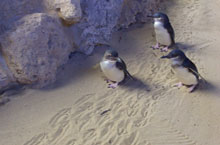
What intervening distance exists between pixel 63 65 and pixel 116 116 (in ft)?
5.00

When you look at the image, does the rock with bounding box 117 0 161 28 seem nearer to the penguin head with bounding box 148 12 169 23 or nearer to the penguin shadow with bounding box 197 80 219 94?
the penguin head with bounding box 148 12 169 23

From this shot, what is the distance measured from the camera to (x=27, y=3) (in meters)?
5.14

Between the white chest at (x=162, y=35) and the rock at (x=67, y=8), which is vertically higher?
the rock at (x=67, y=8)

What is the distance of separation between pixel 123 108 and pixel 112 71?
674 millimetres

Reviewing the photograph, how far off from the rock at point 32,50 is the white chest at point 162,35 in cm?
205

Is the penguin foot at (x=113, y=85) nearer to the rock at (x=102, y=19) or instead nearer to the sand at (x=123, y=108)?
the sand at (x=123, y=108)

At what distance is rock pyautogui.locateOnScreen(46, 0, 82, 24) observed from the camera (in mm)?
4961

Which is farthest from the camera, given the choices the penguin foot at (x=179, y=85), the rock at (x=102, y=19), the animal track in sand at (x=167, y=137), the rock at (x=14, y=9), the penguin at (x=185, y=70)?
the rock at (x=102, y=19)

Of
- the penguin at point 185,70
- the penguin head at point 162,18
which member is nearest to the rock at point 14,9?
the penguin head at point 162,18

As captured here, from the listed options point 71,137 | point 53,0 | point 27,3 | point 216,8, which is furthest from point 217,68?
point 27,3

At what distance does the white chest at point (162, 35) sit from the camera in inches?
216

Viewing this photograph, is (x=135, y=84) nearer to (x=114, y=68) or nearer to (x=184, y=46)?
(x=114, y=68)

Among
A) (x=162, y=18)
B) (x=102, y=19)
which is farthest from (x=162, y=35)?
(x=102, y=19)

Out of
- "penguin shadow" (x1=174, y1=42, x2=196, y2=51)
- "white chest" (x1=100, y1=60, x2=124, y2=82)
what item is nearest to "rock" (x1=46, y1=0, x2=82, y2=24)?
"white chest" (x1=100, y1=60, x2=124, y2=82)
